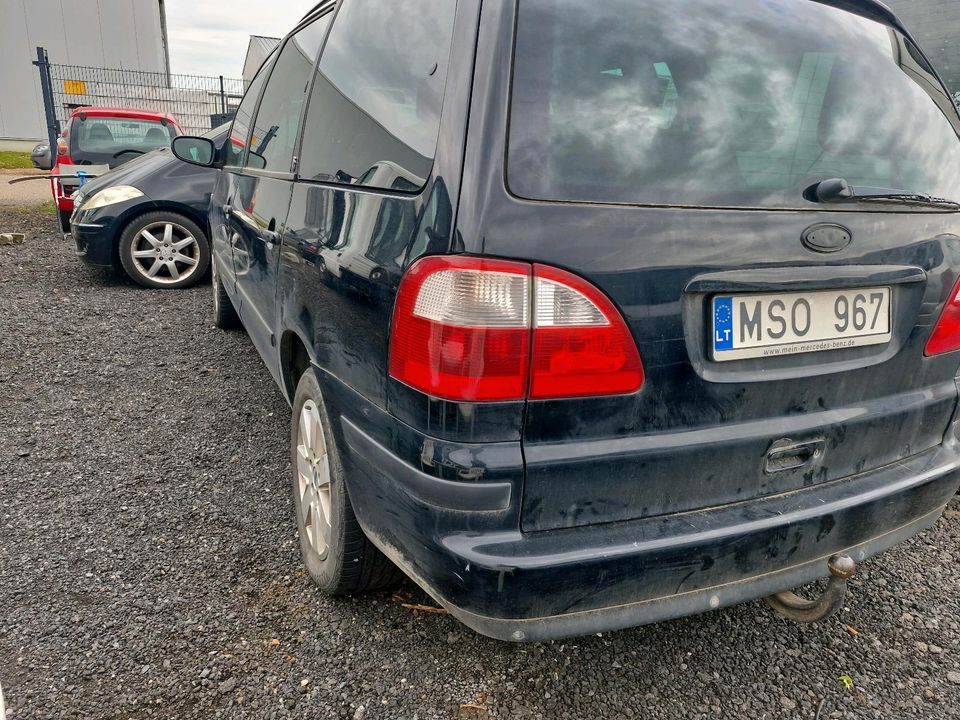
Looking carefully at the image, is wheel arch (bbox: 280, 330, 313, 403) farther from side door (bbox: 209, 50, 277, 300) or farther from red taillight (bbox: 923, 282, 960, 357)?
red taillight (bbox: 923, 282, 960, 357)

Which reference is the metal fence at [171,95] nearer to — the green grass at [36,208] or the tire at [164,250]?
the green grass at [36,208]

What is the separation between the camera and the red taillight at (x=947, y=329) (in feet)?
5.98

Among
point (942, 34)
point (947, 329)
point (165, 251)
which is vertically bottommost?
point (165, 251)

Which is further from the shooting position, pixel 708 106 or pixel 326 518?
pixel 326 518

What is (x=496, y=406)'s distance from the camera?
138 cm

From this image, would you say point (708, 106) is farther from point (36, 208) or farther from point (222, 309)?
point (36, 208)

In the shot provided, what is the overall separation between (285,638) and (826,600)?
57.7 inches

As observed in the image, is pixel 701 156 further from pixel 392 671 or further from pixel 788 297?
pixel 392 671

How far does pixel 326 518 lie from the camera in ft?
6.75

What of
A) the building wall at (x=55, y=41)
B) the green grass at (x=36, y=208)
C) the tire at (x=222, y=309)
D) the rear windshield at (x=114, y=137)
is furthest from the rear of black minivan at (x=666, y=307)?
the building wall at (x=55, y=41)

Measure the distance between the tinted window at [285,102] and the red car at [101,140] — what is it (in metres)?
5.65

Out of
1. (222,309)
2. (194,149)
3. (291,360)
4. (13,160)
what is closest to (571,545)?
(291,360)

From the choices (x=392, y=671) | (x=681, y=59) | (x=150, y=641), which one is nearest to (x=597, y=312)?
(x=681, y=59)

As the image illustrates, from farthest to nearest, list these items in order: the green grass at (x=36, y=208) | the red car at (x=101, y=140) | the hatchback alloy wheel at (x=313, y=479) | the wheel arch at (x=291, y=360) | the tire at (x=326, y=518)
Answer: the green grass at (x=36, y=208)
the red car at (x=101, y=140)
the wheel arch at (x=291, y=360)
the hatchback alloy wheel at (x=313, y=479)
the tire at (x=326, y=518)
